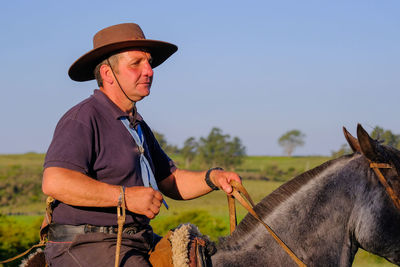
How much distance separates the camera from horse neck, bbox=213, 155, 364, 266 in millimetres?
3832

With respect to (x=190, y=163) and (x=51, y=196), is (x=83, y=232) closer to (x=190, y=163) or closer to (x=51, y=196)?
(x=51, y=196)

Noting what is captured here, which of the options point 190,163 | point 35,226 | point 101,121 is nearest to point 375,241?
point 101,121

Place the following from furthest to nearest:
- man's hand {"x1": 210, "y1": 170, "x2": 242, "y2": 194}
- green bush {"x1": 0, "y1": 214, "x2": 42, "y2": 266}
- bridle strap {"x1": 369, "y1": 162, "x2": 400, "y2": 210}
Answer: green bush {"x1": 0, "y1": 214, "x2": 42, "y2": 266}, man's hand {"x1": 210, "y1": 170, "x2": 242, "y2": 194}, bridle strap {"x1": 369, "y1": 162, "x2": 400, "y2": 210}

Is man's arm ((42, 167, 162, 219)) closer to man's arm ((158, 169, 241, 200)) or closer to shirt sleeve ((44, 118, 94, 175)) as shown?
shirt sleeve ((44, 118, 94, 175))

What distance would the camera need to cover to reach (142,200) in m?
3.53

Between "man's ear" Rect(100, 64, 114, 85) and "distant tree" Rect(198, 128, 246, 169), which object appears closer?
"man's ear" Rect(100, 64, 114, 85)

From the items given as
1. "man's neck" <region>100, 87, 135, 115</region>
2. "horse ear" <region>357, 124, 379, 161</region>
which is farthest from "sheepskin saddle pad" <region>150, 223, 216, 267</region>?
"horse ear" <region>357, 124, 379, 161</region>

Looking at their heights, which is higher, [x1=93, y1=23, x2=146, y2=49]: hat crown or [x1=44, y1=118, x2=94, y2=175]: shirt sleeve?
[x1=93, y1=23, x2=146, y2=49]: hat crown

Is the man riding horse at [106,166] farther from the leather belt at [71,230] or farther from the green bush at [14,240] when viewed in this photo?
the green bush at [14,240]

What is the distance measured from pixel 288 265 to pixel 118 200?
1.32 metres

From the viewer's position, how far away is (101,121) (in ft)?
12.6

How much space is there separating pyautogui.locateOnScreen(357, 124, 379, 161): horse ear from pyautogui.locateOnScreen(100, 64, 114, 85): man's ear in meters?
1.95

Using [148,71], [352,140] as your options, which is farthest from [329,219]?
[148,71]

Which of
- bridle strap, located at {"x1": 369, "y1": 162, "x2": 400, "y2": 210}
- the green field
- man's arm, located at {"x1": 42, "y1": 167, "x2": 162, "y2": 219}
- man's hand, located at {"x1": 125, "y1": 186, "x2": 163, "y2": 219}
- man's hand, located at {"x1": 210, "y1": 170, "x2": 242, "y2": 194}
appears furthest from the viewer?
the green field
